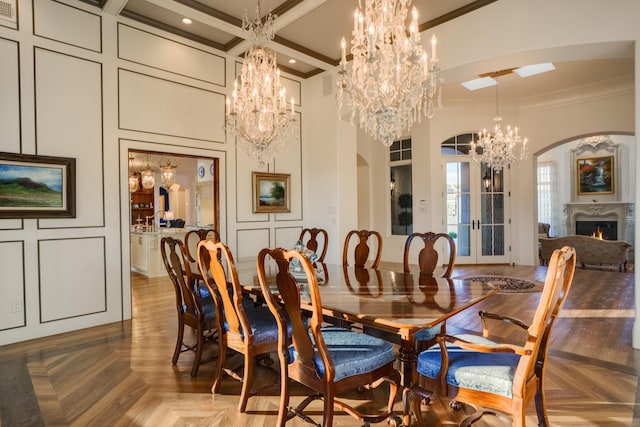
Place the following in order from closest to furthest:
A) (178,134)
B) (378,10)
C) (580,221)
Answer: (378,10), (178,134), (580,221)

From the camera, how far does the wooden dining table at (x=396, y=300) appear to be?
1.71m

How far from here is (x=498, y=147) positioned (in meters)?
6.71

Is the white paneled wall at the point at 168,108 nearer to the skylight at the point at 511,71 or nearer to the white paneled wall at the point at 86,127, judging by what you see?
the white paneled wall at the point at 86,127

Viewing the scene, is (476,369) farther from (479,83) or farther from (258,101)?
(479,83)

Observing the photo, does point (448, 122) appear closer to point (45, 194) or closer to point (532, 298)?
point (532, 298)

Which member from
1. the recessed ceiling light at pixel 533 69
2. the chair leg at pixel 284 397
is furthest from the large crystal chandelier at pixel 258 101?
the recessed ceiling light at pixel 533 69

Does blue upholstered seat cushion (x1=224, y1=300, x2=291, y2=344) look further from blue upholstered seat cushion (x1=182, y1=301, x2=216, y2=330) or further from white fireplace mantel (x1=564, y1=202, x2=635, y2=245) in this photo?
white fireplace mantel (x1=564, y1=202, x2=635, y2=245)

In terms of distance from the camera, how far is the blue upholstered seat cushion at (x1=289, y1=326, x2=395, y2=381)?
1.79 metres

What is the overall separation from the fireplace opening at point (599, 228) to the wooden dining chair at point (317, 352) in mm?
10588

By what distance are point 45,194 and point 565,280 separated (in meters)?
4.32

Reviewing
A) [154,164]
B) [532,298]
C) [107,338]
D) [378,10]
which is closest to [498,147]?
[532,298]

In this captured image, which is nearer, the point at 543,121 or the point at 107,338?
the point at 107,338

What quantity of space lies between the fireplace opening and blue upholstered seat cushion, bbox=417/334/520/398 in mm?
10385

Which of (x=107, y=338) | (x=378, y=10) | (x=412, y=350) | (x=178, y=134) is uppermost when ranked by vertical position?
(x=378, y=10)
